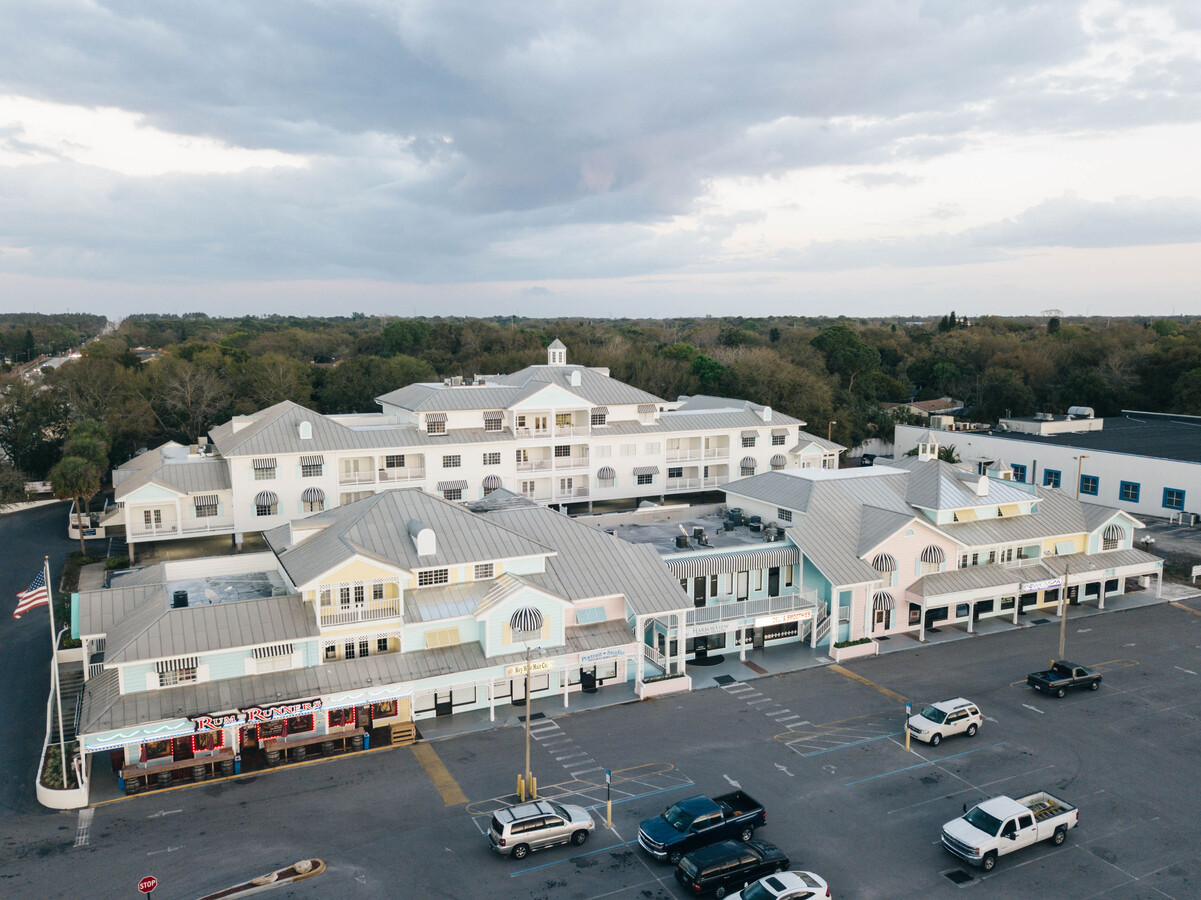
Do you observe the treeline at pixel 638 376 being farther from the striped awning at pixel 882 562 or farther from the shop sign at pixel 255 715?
the shop sign at pixel 255 715

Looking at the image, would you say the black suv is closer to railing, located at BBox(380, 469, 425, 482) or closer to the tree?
railing, located at BBox(380, 469, 425, 482)

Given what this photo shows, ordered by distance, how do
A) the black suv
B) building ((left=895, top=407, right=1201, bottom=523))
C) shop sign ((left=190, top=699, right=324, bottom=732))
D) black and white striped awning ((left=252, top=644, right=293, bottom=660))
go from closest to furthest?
Result: the black suv < shop sign ((left=190, top=699, right=324, bottom=732)) < black and white striped awning ((left=252, top=644, right=293, bottom=660)) < building ((left=895, top=407, right=1201, bottom=523))

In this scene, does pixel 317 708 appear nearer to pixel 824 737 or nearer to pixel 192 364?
pixel 824 737

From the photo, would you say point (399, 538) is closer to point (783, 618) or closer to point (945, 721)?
point (783, 618)

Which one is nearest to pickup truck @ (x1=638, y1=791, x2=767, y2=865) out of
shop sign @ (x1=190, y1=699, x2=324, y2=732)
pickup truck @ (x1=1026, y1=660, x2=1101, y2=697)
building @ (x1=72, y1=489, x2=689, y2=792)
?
building @ (x1=72, y1=489, x2=689, y2=792)

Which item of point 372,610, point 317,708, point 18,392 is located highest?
point 18,392

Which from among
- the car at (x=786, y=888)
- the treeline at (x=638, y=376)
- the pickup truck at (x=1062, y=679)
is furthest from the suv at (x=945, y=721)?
the treeline at (x=638, y=376)

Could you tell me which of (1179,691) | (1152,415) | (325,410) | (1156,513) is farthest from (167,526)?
(1152,415)

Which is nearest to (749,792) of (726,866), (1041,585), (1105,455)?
(726,866)
